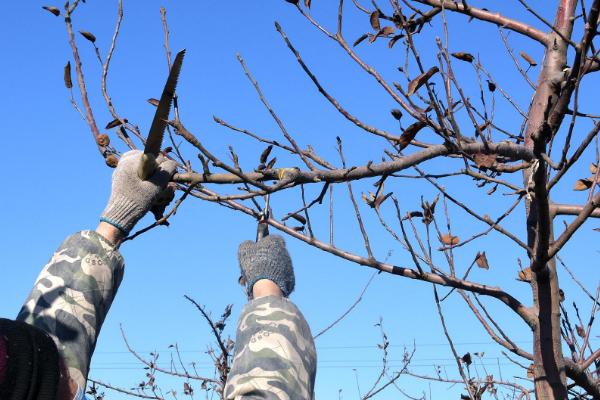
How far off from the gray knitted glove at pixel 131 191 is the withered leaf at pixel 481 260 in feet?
4.60

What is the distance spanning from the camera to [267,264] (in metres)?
2.02

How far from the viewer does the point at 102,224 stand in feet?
7.34

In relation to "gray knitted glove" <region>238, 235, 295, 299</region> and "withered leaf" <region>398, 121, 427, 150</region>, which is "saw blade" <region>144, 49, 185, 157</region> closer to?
"gray knitted glove" <region>238, 235, 295, 299</region>

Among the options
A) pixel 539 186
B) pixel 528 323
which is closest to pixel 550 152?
pixel 539 186

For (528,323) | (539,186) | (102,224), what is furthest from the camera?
(528,323)

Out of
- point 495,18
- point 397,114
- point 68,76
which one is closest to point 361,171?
point 397,114

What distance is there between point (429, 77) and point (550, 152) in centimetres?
52

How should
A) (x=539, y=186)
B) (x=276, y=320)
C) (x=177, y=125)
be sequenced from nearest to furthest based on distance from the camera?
1. (x=276, y=320)
2. (x=177, y=125)
3. (x=539, y=186)

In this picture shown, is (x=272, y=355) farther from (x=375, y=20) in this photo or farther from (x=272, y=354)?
(x=375, y=20)

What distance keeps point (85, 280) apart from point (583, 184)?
1837 millimetres

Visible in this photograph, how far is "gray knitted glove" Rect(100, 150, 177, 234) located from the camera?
2.24 m

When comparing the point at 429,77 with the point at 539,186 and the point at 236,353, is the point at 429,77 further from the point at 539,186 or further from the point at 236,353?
the point at 236,353

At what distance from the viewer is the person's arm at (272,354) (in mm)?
1612

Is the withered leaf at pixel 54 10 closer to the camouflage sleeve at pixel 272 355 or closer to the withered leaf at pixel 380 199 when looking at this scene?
the withered leaf at pixel 380 199
